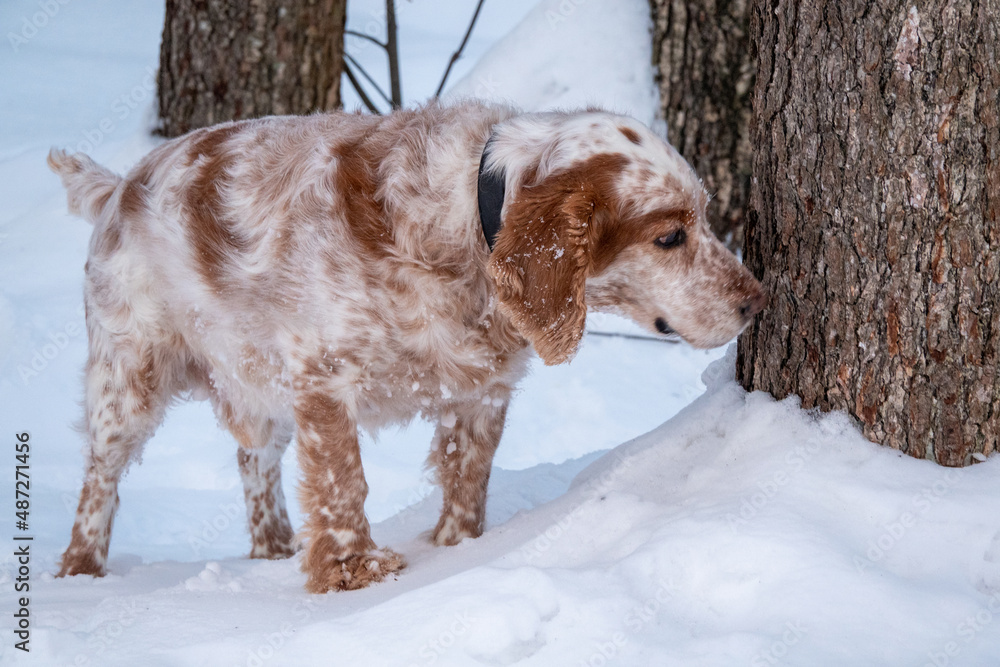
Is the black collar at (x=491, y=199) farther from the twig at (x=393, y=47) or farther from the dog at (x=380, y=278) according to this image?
the twig at (x=393, y=47)

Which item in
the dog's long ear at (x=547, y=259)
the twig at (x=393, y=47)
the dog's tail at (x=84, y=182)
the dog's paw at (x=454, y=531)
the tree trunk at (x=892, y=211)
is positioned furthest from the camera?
the twig at (x=393, y=47)

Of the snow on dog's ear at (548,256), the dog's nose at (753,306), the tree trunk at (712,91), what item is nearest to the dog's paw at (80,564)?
the snow on dog's ear at (548,256)

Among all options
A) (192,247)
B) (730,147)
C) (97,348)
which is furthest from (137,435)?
(730,147)

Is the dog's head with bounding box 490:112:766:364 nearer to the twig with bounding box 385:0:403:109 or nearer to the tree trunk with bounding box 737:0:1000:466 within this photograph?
the tree trunk with bounding box 737:0:1000:466

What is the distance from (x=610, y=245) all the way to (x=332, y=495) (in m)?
1.11

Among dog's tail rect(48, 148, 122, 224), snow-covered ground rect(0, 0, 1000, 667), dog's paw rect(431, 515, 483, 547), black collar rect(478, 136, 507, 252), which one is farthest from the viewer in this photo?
dog's tail rect(48, 148, 122, 224)

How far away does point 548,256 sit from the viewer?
2.42m

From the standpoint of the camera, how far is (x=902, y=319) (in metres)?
2.31

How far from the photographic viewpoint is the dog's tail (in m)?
3.51

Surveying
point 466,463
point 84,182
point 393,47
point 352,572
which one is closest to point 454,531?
point 466,463

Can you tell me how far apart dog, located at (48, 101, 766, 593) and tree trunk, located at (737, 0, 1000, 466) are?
249 mm

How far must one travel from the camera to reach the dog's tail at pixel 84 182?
3.51 meters

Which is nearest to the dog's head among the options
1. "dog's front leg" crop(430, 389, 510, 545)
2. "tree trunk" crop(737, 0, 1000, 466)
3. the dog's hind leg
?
"tree trunk" crop(737, 0, 1000, 466)

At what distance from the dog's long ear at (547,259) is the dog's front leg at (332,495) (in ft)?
2.17
